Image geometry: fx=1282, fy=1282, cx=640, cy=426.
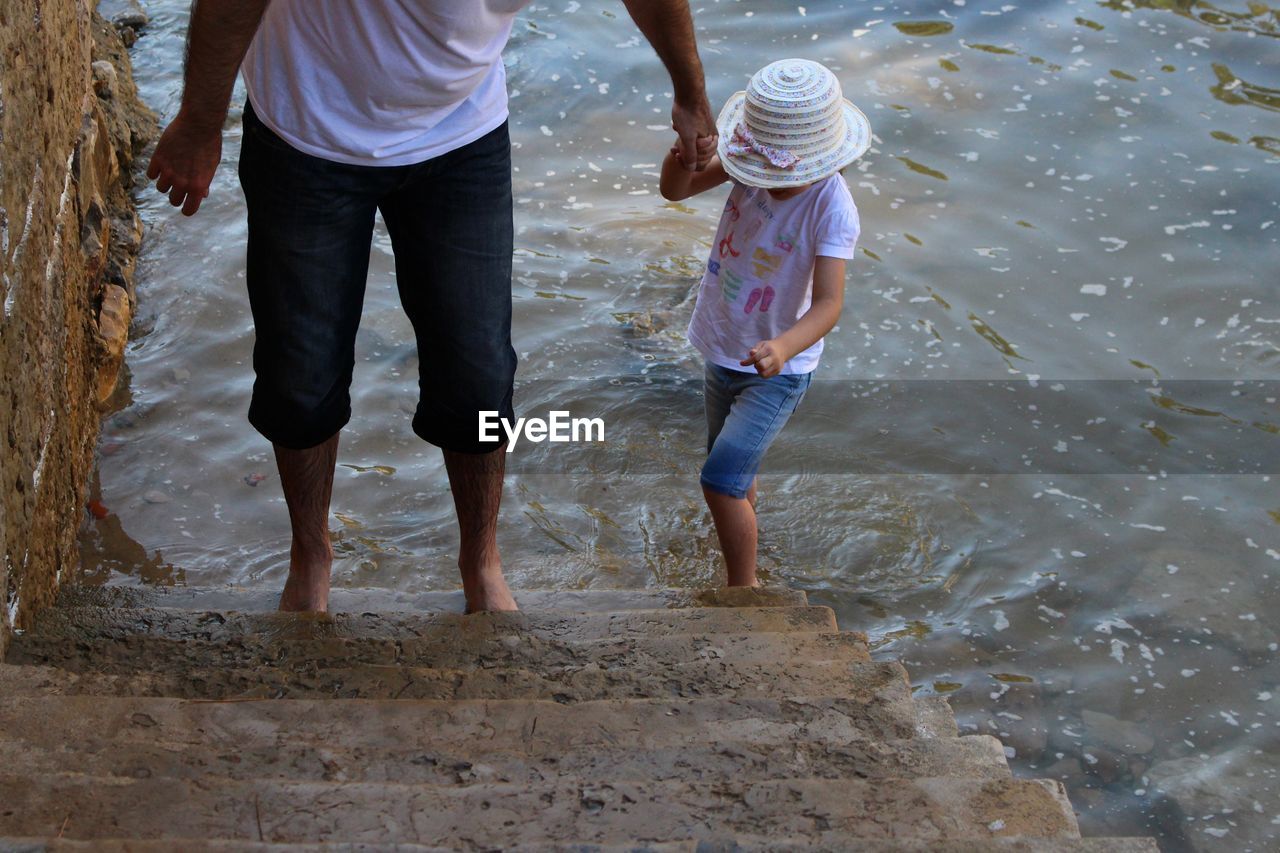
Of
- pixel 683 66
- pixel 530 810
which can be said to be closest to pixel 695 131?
pixel 683 66

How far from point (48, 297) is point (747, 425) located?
1757 mm

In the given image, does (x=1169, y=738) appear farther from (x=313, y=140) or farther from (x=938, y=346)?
(x=313, y=140)

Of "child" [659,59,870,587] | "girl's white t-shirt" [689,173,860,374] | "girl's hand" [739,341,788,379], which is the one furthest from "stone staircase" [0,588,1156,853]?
"girl's white t-shirt" [689,173,860,374]

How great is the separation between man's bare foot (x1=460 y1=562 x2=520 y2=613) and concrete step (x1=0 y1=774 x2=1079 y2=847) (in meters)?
1.16

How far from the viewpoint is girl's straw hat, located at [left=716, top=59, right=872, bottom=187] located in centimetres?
310

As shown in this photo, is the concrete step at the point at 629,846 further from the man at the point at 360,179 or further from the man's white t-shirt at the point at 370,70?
the man's white t-shirt at the point at 370,70

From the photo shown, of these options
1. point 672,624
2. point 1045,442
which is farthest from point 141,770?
point 1045,442

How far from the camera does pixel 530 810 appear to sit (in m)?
1.85

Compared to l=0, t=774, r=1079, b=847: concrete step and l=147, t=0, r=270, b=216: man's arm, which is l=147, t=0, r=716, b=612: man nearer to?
l=147, t=0, r=270, b=216: man's arm

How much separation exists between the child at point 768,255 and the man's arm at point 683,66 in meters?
0.17

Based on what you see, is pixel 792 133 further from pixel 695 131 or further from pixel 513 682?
pixel 513 682

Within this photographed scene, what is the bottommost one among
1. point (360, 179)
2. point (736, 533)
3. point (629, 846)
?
point (736, 533)

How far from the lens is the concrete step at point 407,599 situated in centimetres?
309

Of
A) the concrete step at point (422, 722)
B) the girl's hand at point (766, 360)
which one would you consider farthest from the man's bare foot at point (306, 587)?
the girl's hand at point (766, 360)
